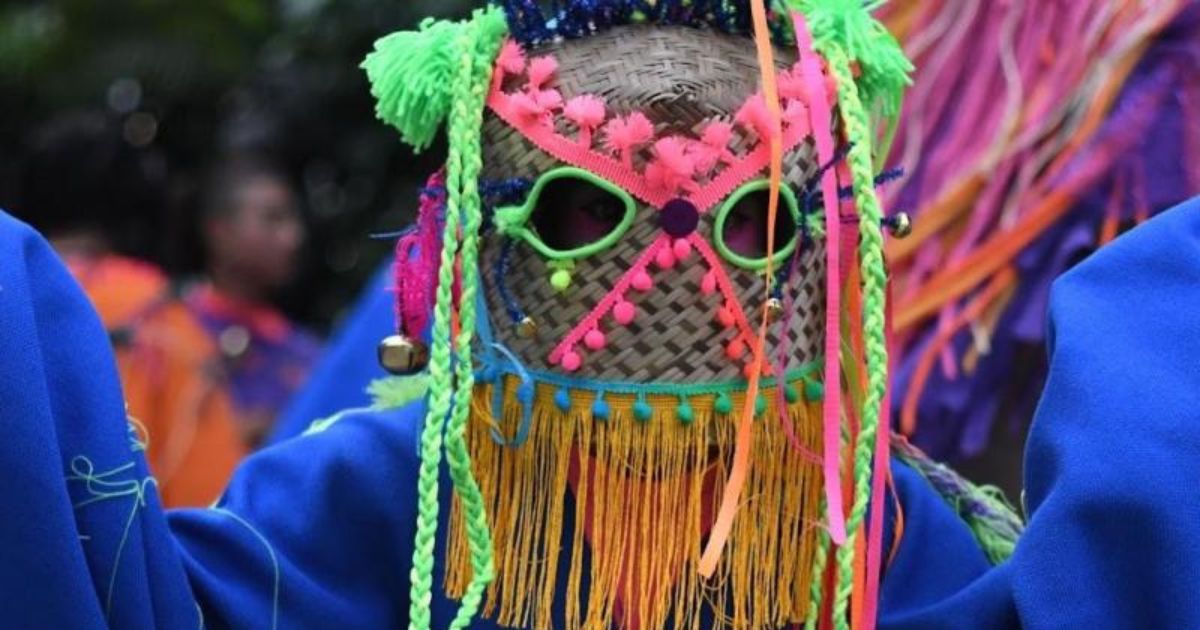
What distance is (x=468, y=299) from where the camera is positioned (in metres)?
1.71

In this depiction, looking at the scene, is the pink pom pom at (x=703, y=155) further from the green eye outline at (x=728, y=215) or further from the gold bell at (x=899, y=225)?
the gold bell at (x=899, y=225)

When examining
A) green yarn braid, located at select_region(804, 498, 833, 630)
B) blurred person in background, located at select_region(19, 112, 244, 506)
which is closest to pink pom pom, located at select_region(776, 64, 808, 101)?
green yarn braid, located at select_region(804, 498, 833, 630)

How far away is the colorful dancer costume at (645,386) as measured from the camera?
1.66 meters

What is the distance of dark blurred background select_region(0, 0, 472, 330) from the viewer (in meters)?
3.81

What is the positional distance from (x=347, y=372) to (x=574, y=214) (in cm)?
132

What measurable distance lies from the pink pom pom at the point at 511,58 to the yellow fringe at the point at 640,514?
282 mm

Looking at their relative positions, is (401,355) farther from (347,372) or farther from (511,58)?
(347,372)

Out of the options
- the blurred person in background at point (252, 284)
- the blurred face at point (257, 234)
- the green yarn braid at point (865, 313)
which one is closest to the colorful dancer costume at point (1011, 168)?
the green yarn braid at point (865, 313)

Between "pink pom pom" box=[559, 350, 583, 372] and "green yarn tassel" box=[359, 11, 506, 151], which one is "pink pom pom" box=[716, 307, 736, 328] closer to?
"pink pom pom" box=[559, 350, 583, 372]

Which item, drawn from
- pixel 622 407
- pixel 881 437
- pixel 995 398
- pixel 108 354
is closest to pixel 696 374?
pixel 622 407

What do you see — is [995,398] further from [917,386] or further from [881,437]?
[881,437]

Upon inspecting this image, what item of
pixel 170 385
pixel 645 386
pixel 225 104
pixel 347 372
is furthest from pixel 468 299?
pixel 225 104

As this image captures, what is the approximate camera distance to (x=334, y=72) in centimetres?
436

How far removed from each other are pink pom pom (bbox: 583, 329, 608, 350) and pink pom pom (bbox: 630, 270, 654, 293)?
0.05 metres
